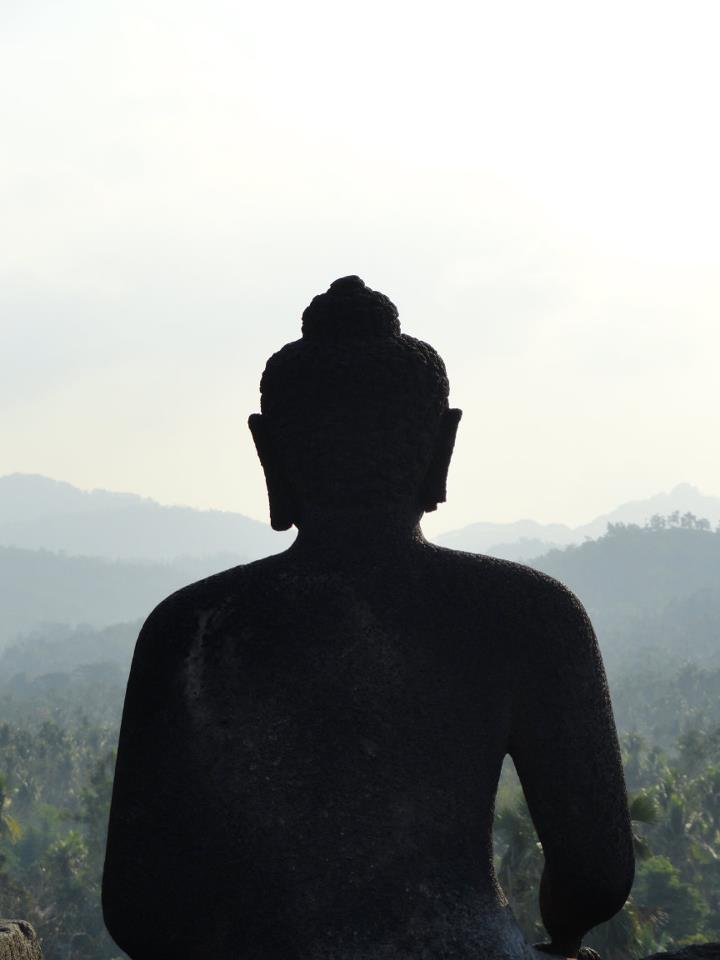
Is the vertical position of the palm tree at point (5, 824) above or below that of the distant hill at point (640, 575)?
below

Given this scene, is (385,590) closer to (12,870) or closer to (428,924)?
(428,924)

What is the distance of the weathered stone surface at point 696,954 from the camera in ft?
9.68

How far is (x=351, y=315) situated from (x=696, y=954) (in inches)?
72.7

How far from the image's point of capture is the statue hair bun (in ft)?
9.90

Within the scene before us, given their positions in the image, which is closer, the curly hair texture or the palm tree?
the curly hair texture

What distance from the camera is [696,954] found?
2982 mm

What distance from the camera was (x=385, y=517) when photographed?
291cm

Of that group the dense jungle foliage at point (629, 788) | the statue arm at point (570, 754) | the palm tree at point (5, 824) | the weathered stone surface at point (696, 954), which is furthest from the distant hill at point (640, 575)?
the statue arm at point (570, 754)

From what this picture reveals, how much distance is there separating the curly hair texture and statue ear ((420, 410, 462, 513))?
0.06m

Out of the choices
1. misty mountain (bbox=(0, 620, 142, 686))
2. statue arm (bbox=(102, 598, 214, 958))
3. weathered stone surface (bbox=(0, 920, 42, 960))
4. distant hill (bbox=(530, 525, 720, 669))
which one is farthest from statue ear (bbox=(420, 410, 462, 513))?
misty mountain (bbox=(0, 620, 142, 686))

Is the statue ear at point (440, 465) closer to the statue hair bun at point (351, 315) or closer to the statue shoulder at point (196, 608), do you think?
the statue hair bun at point (351, 315)

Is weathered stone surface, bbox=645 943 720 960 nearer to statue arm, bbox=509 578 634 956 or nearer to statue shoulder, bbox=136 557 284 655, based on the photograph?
statue arm, bbox=509 578 634 956

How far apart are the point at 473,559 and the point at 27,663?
608 feet

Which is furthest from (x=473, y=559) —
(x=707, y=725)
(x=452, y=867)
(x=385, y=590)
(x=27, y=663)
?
(x=27, y=663)
